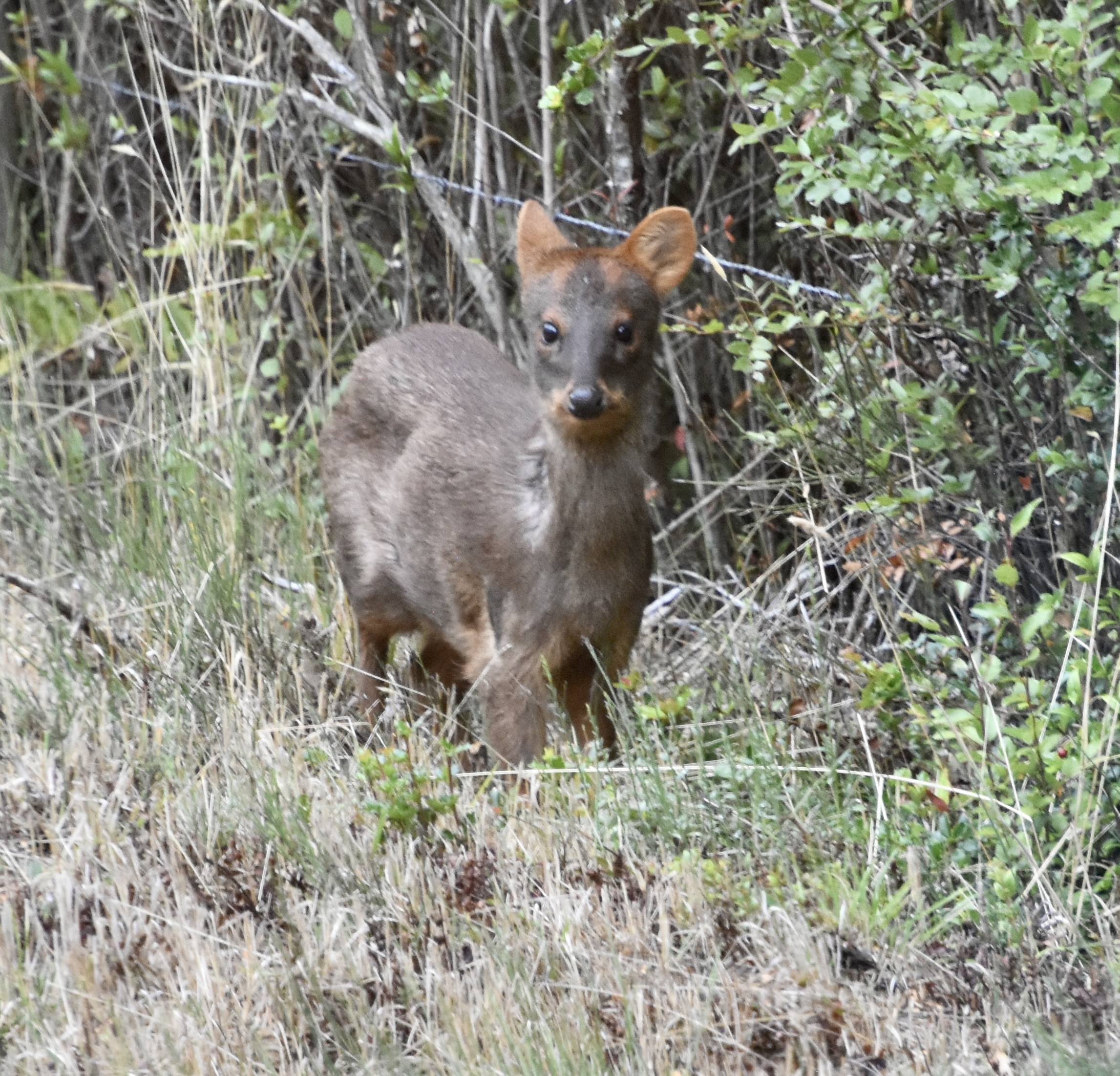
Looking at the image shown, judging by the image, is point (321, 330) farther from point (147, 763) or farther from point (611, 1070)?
point (611, 1070)

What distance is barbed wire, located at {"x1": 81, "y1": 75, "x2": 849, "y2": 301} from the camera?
5.74 m

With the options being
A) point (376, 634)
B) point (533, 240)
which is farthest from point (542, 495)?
point (376, 634)

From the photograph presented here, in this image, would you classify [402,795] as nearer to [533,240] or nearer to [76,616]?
[76,616]

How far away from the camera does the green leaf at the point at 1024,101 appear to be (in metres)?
4.20

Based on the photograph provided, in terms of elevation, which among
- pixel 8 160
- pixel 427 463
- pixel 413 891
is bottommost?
pixel 413 891

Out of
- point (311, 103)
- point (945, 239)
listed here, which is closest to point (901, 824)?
point (945, 239)

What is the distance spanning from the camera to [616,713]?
5605 millimetres

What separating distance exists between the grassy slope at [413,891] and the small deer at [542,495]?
282 millimetres

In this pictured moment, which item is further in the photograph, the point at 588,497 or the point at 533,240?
the point at 533,240

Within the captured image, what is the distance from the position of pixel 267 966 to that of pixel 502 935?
528 mm

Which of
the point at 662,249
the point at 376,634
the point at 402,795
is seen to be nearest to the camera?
the point at 402,795

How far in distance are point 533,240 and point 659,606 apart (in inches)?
62.9

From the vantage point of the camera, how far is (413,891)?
4.36m

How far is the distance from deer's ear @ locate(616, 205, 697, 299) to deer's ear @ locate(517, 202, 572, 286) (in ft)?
0.81
